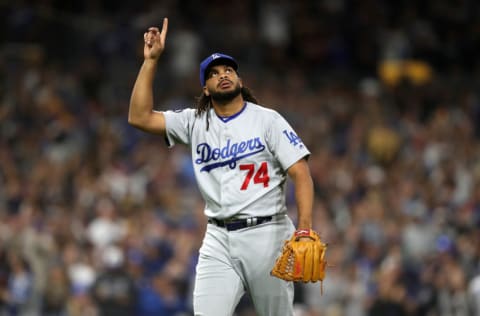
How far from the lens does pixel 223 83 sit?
515cm

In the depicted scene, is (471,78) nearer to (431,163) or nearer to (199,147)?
(431,163)

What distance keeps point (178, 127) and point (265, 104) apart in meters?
7.55

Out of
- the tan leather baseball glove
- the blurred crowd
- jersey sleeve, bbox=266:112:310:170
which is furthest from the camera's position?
the blurred crowd

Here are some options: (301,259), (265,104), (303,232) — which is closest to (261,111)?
(303,232)

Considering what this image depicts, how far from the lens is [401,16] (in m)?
16.0

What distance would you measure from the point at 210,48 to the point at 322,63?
229 centimetres

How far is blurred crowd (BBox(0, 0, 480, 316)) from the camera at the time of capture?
10148mm

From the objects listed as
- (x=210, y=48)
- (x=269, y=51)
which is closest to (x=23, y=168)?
(x=210, y=48)

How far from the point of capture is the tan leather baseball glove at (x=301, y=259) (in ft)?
15.9

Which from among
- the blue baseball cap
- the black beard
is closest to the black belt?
the black beard

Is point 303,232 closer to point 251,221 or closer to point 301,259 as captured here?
point 301,259

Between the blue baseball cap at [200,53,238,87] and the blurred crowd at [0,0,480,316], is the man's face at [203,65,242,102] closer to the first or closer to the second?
the blue baseball cap at [200,53,238,87]

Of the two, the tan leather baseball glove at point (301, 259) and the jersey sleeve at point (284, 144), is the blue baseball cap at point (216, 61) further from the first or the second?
the tan leather baseball glove at point (301, 259)

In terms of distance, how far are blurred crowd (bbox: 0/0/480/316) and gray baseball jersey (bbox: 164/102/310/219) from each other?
15.4 feet
